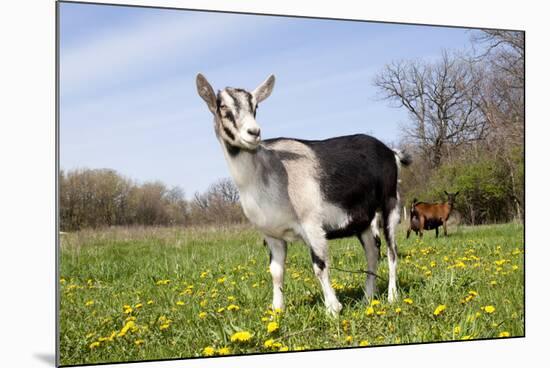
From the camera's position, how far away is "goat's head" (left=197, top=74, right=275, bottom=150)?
14.2ft

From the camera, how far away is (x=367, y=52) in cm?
524

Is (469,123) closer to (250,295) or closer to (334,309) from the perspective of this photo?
(334,309)

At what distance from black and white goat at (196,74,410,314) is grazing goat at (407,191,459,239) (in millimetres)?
186

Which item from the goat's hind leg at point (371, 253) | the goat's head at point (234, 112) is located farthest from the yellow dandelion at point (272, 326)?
the goat's head at point (234, 112)

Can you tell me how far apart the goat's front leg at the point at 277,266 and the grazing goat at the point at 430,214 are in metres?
1.15

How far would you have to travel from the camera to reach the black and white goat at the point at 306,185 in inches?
177

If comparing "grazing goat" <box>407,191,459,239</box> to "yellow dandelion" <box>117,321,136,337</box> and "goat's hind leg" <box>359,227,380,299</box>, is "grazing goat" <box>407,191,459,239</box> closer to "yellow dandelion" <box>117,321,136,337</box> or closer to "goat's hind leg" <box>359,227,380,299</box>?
"goat's hind leg" <box>359,227,380,299</box>

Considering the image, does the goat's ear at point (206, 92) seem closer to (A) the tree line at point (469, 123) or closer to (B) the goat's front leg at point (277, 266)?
(B) the goat's front leg at point (277, 266)

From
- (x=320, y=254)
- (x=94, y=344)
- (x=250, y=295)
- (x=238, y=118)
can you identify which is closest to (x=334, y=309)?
(x=320, y=254)

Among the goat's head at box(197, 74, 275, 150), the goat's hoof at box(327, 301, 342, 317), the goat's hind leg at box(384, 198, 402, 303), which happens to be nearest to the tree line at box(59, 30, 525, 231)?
the goat's hind leg at box(384, 198, 402, 303)

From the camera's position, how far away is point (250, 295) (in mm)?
4957

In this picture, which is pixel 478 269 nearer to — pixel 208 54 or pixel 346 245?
pixel 346 245

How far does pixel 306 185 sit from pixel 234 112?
30.1 inches
